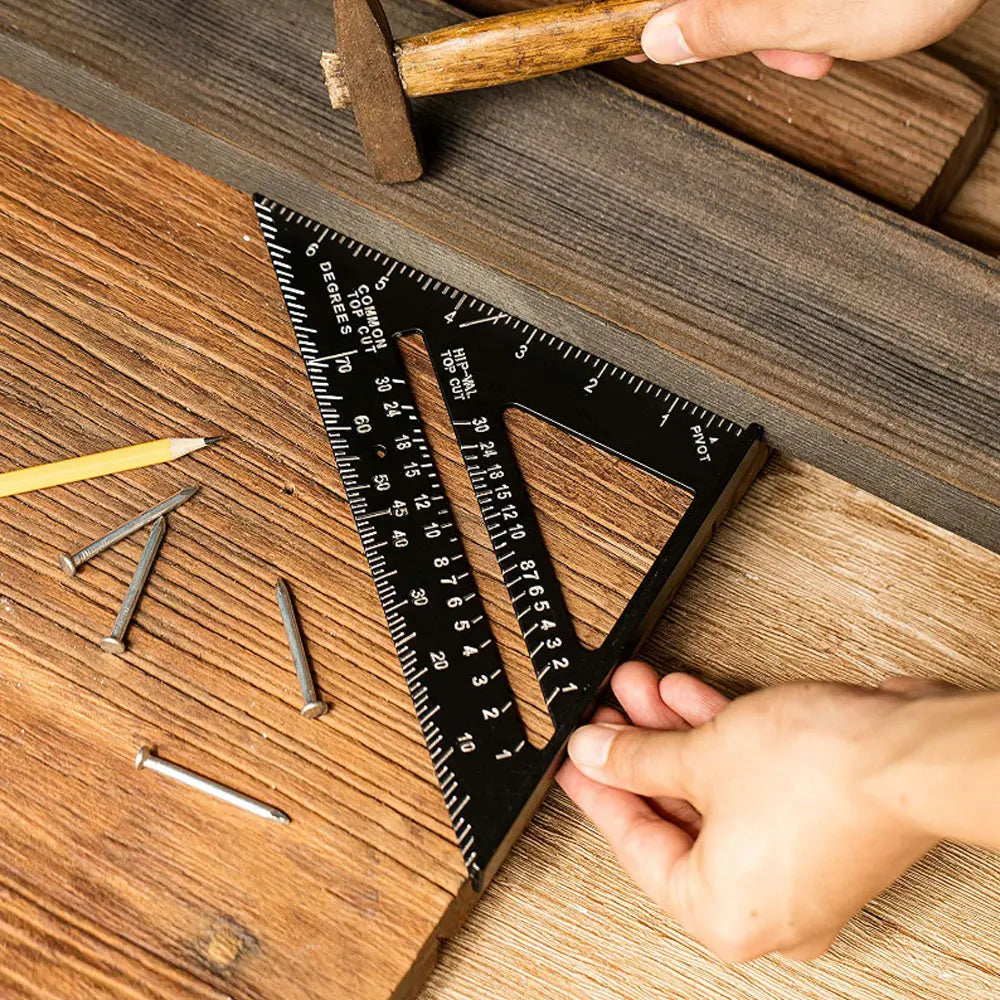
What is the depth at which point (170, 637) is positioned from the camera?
151 centimetres

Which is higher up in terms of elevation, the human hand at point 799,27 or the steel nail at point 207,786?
the human hand at point 799,27

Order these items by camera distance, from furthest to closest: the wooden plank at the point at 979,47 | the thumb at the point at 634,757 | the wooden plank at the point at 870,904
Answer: the wooden plank at the point at 979,47
the wooden plank at the point at 870,904
the thumb at the point at 634,757

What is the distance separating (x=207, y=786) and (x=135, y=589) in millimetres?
279

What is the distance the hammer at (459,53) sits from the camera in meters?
1.58

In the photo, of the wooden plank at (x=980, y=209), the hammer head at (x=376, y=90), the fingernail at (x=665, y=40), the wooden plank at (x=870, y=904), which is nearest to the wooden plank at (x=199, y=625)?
the wooden plank at (x=870, y=904)

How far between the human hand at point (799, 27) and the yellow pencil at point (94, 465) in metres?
0.84

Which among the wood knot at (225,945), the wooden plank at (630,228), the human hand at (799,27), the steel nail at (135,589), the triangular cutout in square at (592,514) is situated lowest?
the wood knot at (225,945)

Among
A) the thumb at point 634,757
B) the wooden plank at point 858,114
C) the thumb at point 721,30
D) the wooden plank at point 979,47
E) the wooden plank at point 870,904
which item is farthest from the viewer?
the wooden plank at point 979,47

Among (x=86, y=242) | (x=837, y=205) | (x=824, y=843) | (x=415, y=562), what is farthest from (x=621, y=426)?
(x=86, y=242)

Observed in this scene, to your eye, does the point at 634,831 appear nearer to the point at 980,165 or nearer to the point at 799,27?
the point at 799,27

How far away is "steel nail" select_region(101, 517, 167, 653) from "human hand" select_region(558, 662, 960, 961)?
602 mm

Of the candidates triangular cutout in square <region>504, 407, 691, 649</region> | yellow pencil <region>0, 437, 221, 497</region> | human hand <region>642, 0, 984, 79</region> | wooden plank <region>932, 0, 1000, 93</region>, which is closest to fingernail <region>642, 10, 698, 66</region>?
human hand <region>642, 0, 984, 79</region>

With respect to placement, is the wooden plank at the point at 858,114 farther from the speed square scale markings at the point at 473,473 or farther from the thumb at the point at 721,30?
the speed square scale markings at the point at 473,473

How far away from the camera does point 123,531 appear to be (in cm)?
156
